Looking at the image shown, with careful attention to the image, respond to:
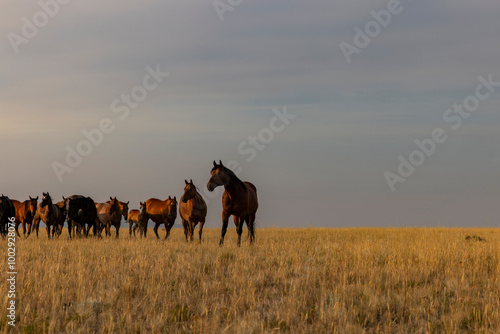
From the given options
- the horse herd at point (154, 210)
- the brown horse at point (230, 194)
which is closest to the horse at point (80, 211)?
the horse herd at point (154, 210)

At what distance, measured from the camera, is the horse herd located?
57.2 feet

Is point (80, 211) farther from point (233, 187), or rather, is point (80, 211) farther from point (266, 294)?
point (266, 294)

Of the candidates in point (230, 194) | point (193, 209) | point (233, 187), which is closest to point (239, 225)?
point (230, 194)

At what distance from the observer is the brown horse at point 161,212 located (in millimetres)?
24927

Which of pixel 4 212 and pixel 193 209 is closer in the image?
pixel 193 209

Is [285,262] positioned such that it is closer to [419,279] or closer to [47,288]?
[419,279]

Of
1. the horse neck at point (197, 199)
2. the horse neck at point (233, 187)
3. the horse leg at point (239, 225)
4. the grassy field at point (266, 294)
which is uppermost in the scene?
the horse neck at point (233, 187)

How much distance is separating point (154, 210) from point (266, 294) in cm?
1931

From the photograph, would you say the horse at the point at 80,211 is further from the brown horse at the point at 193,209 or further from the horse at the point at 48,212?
the brown horse at the point at 193,209

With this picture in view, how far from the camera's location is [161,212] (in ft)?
89.1

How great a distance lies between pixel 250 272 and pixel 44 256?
7.07 metres

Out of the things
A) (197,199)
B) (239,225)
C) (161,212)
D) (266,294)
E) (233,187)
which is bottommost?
(266,294)

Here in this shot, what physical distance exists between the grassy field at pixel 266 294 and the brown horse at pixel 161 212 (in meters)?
11.6

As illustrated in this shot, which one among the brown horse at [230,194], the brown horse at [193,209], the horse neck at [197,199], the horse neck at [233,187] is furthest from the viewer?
the horse neck at [197,199]
